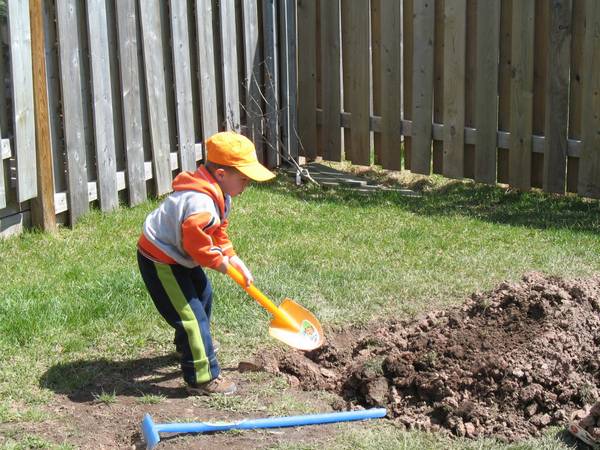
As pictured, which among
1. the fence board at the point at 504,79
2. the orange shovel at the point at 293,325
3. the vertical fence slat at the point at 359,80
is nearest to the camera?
the orange shovel at the point at 293,325

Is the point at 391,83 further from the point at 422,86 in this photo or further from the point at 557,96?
the point at 557,96

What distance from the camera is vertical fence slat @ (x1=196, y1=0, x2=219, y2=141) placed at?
27.9 ft

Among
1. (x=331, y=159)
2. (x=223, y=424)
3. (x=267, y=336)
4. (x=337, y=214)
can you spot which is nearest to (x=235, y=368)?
(x=267, y=336)

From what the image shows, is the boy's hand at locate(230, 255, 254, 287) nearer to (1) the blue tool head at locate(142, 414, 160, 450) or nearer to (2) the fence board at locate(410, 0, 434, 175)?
(1) the blue tool head at locate(142, 414, 160, 450)

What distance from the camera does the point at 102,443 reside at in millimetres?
4293

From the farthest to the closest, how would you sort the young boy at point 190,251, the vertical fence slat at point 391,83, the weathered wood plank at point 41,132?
the vertical fence slat at point 391,83
the weathered wood plank at point 41,132
the young boy at point 190,251

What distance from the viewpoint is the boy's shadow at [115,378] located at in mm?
4797

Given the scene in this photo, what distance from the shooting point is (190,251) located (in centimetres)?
455

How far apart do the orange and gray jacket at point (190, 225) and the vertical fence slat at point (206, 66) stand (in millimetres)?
3934

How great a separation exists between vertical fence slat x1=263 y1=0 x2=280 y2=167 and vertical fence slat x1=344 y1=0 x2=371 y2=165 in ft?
1.65

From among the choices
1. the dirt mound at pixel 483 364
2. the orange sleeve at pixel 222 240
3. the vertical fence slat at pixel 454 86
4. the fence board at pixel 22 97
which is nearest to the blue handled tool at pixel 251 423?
the dirt mound at pixel 483 364

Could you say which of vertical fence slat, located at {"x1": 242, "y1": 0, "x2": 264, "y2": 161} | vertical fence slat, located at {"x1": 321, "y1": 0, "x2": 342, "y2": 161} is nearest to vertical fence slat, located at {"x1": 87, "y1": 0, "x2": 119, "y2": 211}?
vertical fence slat, located at {"x1": 242, "y1": 0, "x2": 264, "y2": 161}

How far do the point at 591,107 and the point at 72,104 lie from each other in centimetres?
401

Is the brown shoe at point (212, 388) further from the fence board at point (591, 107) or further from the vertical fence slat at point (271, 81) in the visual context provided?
the vertical fence slat at point (271, 81)
